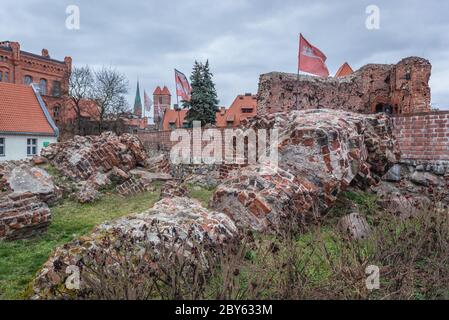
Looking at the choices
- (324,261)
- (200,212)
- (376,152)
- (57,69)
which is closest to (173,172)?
(376,152)

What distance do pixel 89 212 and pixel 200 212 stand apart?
4940 mm

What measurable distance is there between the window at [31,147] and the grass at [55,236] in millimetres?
16893

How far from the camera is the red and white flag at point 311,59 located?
48.4ft

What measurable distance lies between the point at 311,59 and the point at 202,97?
11888 mm

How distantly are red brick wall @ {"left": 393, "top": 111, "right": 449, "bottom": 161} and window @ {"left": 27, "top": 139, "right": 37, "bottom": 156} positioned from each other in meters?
23.1

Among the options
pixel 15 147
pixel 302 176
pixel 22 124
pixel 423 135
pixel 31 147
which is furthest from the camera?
pixel 31 147

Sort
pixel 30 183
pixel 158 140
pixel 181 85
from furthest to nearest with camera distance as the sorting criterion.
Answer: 1. pixel 181 85
2. pixel 158 140
3. pixel 30 183

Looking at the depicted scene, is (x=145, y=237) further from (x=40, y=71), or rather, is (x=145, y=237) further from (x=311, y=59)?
(x=40, y=71)

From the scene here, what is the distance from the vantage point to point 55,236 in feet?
21.9

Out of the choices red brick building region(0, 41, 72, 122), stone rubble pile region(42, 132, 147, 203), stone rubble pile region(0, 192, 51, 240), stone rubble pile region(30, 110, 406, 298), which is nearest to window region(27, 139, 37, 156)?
stone rubble pile region(42, 132, 147, 203)

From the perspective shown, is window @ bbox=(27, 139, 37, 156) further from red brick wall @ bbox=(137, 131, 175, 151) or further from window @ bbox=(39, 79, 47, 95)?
window @ bbox=(39, 79, 47, 95)

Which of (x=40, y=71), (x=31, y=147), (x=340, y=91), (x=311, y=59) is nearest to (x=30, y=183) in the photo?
(x=311, y=59)
